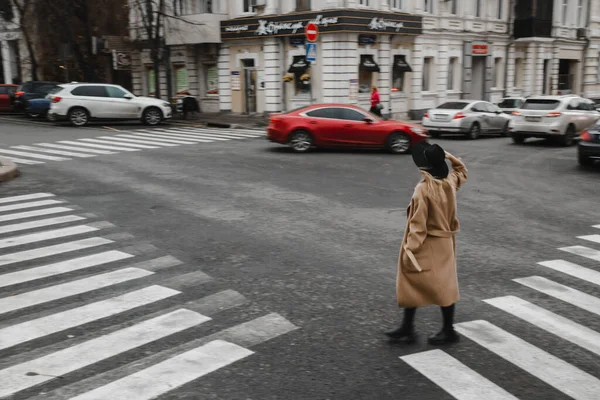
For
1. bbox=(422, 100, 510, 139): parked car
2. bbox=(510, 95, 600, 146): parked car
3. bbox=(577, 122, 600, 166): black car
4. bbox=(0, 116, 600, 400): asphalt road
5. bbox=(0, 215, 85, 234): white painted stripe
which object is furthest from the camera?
bbox=(422, 100, 510, 139): parked car

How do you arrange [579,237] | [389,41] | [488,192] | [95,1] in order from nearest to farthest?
[579,237] → [488,192] → [389,41] → [95,1]

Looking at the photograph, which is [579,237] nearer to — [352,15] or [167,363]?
[167,363]

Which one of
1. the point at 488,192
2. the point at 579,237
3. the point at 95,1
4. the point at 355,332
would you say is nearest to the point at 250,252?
the point at 355,332

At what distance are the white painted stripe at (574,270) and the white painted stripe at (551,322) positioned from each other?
1.25 m

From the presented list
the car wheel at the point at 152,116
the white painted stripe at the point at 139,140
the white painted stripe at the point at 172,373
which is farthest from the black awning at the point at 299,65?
the white painted stripe at the point at 172,373

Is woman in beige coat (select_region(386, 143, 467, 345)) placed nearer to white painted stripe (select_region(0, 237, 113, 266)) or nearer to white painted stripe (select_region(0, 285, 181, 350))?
white painted stripe (select_region(0, 285, 181, 350))

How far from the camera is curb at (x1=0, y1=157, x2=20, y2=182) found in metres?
13.5

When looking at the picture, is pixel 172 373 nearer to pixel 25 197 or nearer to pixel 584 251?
pixel 584 251

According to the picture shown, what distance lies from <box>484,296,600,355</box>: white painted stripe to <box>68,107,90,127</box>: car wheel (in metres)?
22.3

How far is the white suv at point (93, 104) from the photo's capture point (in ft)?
82.3

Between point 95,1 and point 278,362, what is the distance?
3459 centimetres

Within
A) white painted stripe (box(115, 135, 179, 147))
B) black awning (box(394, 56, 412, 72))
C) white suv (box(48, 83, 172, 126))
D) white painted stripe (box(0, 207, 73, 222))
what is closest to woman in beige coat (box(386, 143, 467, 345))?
white painted stripe (box(0, 207, 73, 222))

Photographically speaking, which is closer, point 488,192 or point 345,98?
point 488,192

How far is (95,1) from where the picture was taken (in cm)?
3509
